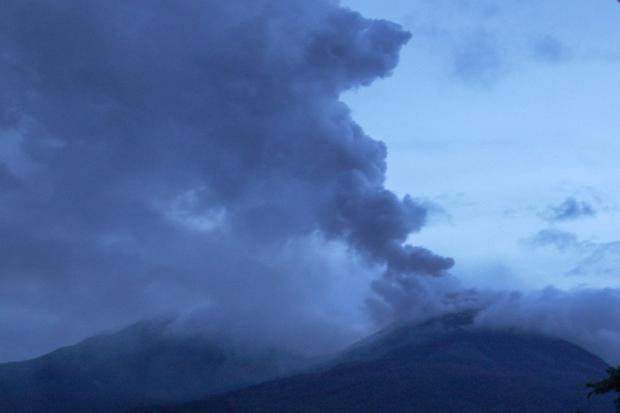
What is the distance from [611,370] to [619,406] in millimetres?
2111

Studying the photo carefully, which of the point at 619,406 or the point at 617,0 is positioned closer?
the point at 617,0

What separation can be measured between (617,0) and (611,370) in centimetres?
1306

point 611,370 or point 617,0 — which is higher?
point 617,0

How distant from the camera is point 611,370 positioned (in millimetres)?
28422

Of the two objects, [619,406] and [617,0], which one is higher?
[617,0]

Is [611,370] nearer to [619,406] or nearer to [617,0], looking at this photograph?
[619,406]

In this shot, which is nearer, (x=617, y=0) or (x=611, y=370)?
(x=617, y=0)

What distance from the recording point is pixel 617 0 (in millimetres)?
21266

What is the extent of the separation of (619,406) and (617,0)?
15.1 meters

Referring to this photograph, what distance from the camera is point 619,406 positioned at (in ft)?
97.5

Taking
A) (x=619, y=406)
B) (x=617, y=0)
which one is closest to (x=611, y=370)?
(x=619, y=406)
